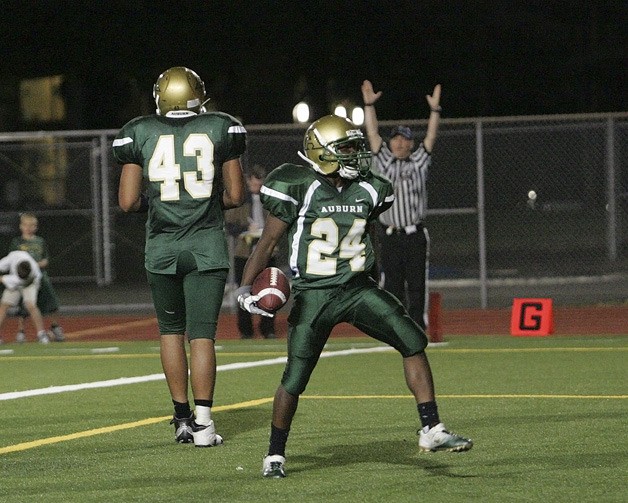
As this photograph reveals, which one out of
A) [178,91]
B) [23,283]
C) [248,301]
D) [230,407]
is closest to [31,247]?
[23,283]

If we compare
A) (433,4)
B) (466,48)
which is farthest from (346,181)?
(466,48)

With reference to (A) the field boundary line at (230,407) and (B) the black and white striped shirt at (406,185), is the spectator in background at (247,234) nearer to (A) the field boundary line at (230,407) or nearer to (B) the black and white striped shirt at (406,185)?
(B) the black and white striped shirt at (406,185)

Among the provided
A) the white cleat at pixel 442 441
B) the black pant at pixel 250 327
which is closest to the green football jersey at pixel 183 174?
the white cleat at pixel 442 441

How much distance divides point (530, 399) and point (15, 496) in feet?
13.6

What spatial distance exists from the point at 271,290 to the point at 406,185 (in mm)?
6774

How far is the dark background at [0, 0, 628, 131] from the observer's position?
34.8 meters

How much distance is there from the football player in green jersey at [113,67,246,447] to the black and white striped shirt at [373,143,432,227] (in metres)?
5.44

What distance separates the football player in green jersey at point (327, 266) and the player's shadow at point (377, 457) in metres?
0.15

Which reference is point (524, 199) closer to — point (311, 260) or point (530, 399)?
point (530, 399)

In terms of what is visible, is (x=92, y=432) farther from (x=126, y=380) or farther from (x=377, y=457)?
(x=126, y=380)

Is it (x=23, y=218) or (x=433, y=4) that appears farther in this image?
(x=433, y=4)

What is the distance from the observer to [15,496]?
6926 mm

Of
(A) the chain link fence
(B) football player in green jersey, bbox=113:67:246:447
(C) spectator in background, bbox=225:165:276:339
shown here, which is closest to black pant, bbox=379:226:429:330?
(C) spectator in background, bbox=225:165:276:339

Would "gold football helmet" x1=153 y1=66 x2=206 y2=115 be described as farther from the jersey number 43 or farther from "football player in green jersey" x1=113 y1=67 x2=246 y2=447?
the jersey number 43
